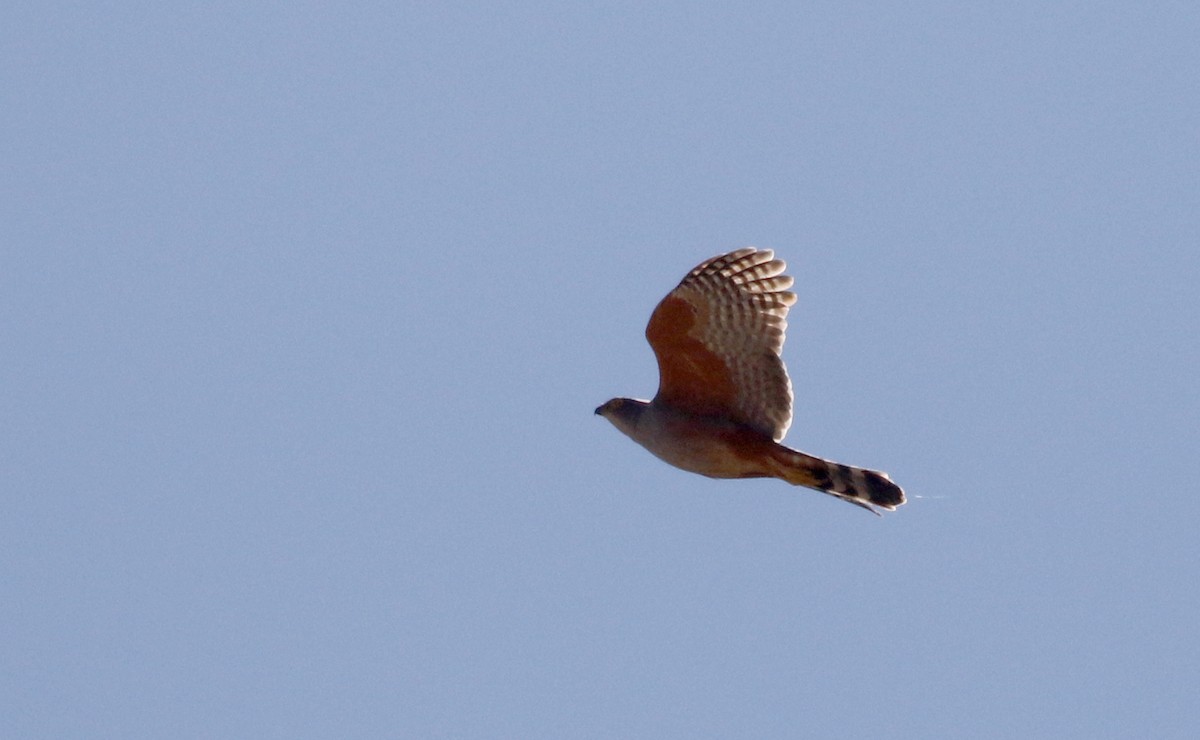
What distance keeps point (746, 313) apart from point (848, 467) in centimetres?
124

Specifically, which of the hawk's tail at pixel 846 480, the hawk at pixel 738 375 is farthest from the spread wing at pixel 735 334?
the hawk's tail at pixel 846 480

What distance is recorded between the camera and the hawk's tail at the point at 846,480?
8977 mm

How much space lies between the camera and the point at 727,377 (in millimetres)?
9266

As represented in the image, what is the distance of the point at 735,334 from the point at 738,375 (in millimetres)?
298

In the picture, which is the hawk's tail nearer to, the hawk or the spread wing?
the hawk

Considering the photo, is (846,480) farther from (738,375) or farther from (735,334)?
(735,334)

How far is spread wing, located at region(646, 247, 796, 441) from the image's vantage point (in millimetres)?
9094

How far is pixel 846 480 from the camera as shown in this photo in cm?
902

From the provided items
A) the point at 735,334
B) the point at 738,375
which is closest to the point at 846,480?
the point at 738,375

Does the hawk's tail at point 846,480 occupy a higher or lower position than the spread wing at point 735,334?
lower

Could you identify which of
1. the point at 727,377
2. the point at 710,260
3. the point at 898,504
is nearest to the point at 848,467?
the point at 898,504

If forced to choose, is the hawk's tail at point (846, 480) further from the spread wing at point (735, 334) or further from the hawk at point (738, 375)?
the spread wing at point (735, 334)

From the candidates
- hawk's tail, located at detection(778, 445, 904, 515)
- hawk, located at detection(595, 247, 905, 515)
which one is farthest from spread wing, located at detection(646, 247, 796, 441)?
hawk's tail, located at detection(778, 445, 904, 515)

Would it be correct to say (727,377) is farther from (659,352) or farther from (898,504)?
(898,504)
